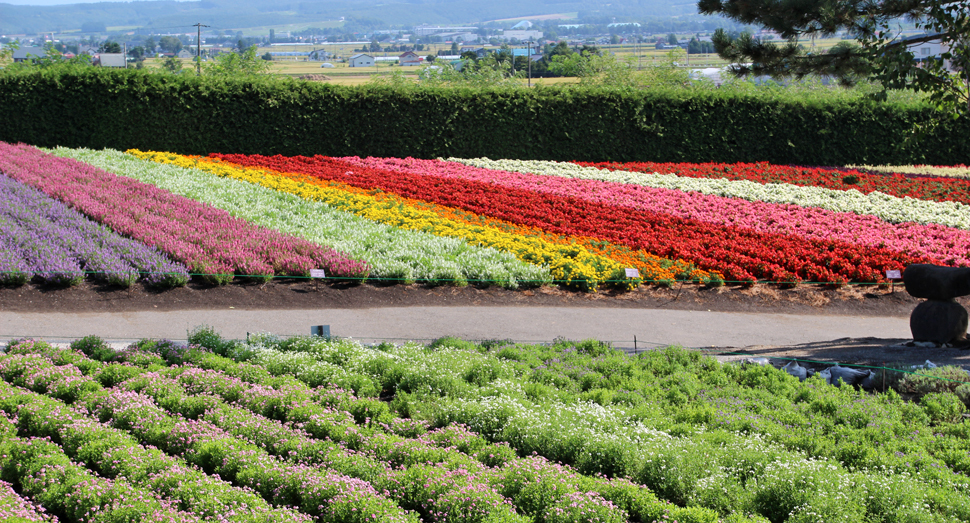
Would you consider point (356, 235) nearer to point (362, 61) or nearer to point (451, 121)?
point (451, 121)

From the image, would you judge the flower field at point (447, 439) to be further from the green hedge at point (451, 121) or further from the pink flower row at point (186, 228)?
the green hedge at point (451, 121)

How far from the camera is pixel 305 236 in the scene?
1111cm

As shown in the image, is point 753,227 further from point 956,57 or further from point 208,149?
point 208,149

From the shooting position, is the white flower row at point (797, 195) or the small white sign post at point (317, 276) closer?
the small white sign post at point (317, 276)

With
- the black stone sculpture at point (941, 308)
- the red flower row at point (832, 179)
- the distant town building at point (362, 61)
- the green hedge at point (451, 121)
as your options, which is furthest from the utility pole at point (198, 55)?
the distant town building at point (362, 61)

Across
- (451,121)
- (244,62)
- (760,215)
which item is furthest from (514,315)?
(244,62)

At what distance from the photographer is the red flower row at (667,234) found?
1034 cm

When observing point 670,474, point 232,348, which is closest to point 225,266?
point 232,348

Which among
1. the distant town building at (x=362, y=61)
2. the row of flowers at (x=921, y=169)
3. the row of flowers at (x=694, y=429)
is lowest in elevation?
the row of flowers at (x=694, y=429)

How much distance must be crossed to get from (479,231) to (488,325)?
397 cm

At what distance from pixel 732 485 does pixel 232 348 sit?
4429mm

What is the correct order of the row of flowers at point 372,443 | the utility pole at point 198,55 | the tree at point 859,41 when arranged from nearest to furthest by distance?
the row of flowers at point 372,443, the tree at point 859,41, the utility pole at point 198,55

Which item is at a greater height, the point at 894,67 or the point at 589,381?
the point at 894,67

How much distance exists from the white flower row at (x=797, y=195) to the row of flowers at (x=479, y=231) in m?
5.79
